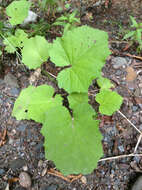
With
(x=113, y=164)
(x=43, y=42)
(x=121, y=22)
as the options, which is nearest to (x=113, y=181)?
(x=113, y=164)

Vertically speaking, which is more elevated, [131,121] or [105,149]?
[131,121]

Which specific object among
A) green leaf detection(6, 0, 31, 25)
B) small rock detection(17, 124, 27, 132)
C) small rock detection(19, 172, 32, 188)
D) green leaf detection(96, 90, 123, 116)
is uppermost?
green leaf detection(6, 0, 31, 25)

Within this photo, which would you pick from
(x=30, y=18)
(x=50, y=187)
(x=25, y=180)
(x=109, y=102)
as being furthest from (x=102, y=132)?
(x=30, y=18)

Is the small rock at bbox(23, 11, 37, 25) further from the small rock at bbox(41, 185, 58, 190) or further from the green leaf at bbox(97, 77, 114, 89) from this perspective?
the small rock at bbox(41, 185, 58, 190)

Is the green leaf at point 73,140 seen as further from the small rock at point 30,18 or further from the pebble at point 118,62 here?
the small rock at point 30,18

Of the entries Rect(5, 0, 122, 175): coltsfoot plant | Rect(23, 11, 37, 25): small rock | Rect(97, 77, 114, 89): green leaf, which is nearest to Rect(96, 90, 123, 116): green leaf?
Rect(5, 0, 122, 175): coltsfoot plant

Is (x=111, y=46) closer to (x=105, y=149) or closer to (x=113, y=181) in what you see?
(x=105, y=149)

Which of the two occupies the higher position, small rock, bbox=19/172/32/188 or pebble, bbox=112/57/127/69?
pebble, bbox=112/57/127/69

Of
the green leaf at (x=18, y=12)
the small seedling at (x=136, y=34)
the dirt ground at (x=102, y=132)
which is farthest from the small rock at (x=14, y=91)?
the small seedling at (x=136, y=34)
